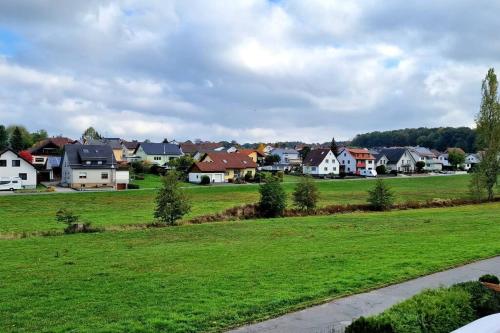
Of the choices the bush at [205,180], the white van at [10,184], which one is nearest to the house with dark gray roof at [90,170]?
the white van at [10,184]

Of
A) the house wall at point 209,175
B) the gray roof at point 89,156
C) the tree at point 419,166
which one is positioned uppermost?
the gray roof at point 89,156

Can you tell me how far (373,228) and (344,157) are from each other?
301ft

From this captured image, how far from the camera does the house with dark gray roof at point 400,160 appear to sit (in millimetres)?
121000

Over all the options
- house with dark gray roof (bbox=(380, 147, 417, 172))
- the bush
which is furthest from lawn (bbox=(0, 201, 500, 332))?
house with dark gray roof (bbox=(380, 147, 417, 172))

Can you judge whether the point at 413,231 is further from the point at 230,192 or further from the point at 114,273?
the point at 230,192

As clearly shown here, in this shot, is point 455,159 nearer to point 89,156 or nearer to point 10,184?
point 89,156

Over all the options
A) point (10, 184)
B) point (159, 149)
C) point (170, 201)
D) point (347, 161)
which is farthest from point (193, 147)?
point (170, 201)

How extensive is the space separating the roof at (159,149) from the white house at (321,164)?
3015cm

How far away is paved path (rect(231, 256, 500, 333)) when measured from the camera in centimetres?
924

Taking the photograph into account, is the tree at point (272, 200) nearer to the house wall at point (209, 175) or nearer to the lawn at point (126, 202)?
the lawn at point (126, 202)

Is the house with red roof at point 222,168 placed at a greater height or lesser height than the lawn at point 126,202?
greater

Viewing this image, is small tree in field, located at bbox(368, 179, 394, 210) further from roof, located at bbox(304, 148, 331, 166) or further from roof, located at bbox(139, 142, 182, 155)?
roof, located at bbox(139, 142, 182, 155)

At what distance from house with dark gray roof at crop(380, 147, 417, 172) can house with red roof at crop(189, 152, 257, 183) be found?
46968 mm

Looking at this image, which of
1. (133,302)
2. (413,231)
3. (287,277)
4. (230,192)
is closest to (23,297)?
(133,302)
